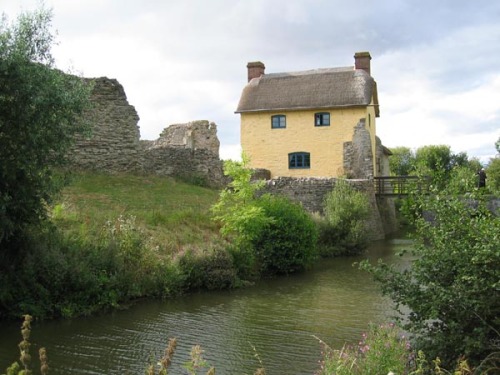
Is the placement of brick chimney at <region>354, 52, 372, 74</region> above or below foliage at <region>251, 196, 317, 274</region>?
above

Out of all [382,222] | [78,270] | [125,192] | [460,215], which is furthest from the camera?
[382,222]

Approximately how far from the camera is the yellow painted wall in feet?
115

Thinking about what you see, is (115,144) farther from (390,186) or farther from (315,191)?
(390,186)

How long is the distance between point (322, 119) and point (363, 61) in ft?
15.4

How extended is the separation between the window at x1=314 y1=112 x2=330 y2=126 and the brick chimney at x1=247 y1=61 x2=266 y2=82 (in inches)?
216

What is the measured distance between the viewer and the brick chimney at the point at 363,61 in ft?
119

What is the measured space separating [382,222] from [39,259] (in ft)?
79.6

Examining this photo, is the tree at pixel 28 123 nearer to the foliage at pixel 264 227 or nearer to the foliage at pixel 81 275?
the foliage at pixel 81 275

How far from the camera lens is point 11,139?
1123cm

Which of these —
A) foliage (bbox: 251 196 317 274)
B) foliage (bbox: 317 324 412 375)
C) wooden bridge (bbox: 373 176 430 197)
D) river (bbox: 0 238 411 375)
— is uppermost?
wooden bridge (bbox: 373 176 430 197)

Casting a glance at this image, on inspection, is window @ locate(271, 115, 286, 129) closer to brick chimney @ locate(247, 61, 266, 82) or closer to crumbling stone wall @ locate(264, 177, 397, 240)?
brick chimney @ locate(247, 61, 266, 82)

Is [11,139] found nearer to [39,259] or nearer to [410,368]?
[39,259]

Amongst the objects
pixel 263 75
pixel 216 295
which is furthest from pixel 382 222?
pixel 216 295

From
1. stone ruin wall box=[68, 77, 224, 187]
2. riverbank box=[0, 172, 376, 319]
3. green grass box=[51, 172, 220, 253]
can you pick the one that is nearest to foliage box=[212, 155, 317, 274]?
riverbank box=[0, 172, 376, 319]
